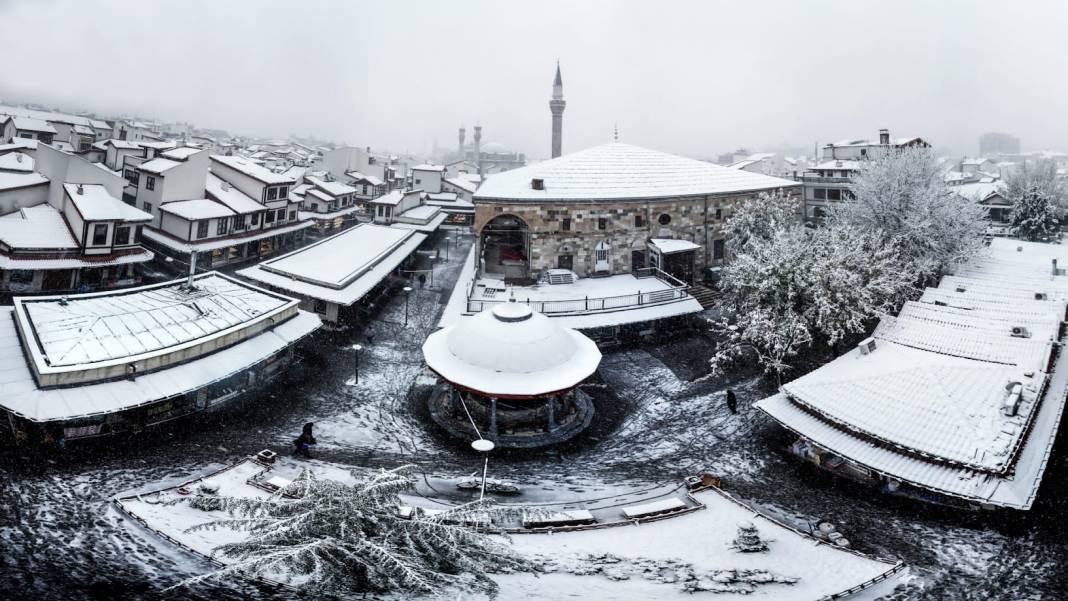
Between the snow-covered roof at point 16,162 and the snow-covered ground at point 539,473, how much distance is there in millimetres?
29915

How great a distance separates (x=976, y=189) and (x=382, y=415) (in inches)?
3139

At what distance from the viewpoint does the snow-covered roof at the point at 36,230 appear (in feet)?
114

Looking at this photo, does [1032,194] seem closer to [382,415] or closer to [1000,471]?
[1000,471]

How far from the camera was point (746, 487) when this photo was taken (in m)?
19.4

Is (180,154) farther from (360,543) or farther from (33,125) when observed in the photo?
(360,543)

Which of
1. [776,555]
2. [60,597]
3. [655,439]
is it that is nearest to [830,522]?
[776,555]

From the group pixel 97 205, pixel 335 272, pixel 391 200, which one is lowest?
pixel 335 272

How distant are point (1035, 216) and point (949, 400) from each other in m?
51.1

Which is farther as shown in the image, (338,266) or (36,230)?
(338,266)

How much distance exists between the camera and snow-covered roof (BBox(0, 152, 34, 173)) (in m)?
41.8

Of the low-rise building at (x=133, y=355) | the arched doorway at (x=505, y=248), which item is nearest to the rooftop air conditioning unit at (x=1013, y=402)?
the arched doorway at (x=505, y=248)

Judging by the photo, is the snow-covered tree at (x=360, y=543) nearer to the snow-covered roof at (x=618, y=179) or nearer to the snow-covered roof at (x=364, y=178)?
the snow-covered roof at (x=618, y=179)

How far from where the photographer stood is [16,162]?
43.9 m

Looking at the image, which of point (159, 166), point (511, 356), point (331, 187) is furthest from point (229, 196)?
point (511, 356)
